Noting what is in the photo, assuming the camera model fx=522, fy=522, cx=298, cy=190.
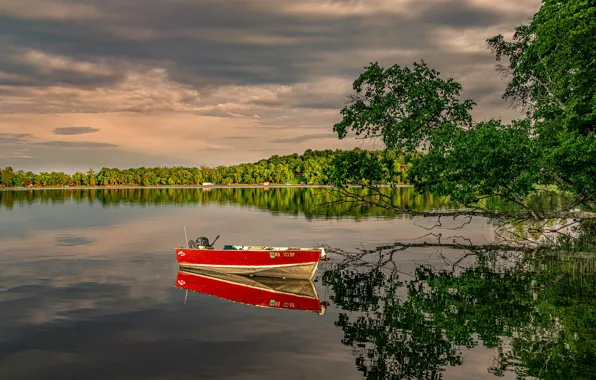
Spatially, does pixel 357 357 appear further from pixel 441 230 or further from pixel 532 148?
pixel 441 230

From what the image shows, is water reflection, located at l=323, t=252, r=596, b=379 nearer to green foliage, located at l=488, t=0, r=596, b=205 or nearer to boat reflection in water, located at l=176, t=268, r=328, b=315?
boat reflection in water, located at l=176, t=268, r=328, b=315

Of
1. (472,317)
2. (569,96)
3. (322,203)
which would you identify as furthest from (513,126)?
(322,203)

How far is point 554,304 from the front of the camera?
77.2 feet

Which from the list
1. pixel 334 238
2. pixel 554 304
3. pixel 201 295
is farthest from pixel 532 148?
pixel 334 238

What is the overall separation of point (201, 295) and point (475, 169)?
56.3ft

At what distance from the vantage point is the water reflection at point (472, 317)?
16844 millimetres

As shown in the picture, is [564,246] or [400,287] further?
[564,246]

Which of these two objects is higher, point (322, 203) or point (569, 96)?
point (569, 96)

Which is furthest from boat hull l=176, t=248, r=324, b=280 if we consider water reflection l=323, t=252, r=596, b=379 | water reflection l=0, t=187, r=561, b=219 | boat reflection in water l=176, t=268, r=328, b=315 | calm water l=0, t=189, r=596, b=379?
water reflection l=0, t=187, r=561, b=219

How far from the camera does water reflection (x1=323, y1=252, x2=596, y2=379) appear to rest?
1684 centimetres

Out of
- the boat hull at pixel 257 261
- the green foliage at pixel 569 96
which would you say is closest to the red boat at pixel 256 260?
the boat hull at pixel 257 261

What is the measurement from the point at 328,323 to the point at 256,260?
989cm

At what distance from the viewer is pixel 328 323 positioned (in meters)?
22.2

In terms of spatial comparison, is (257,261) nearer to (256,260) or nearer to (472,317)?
(256,260)
